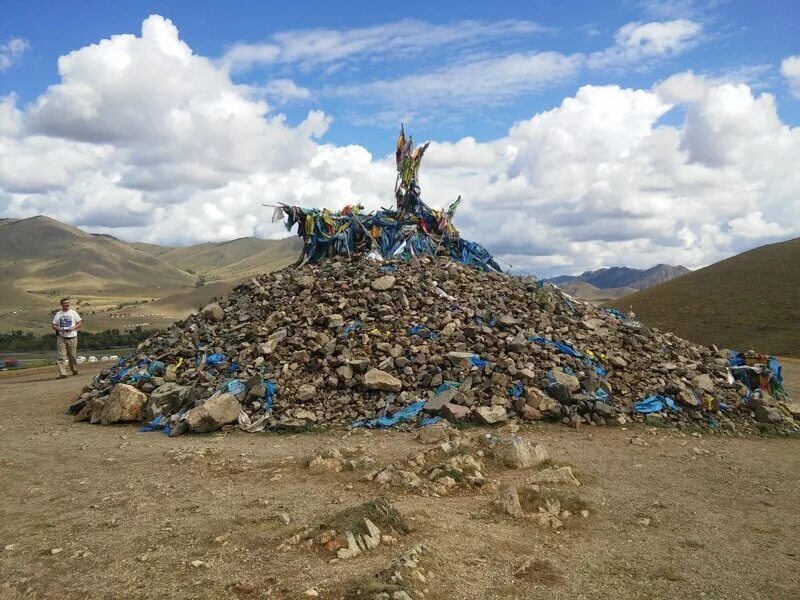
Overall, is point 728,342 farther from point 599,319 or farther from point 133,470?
point 133,470

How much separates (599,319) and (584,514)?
928cm

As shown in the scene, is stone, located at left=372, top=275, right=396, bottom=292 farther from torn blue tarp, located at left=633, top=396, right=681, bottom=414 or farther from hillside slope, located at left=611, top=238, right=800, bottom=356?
hillside slope, located at left=611, top=238, right=800, bottom=356

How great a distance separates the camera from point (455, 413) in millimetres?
9891

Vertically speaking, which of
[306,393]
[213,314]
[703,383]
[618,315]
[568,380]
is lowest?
[703,383]

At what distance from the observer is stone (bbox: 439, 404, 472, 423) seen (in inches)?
388

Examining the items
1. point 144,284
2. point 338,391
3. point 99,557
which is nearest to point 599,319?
point 338,391

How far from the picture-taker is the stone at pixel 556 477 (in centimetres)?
701

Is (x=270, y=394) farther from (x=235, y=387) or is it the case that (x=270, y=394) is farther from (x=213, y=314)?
(x=213, y=314)

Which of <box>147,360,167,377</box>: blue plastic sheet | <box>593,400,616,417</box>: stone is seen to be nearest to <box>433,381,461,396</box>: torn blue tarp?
<box>593,400,616,417</box>: stone

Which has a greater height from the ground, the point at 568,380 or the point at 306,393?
the point at 306,393

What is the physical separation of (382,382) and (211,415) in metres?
3.15

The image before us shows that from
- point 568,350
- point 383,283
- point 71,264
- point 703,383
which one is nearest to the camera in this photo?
point 703,383

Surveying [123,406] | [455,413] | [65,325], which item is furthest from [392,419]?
[65,325]

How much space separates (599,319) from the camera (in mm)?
14578
